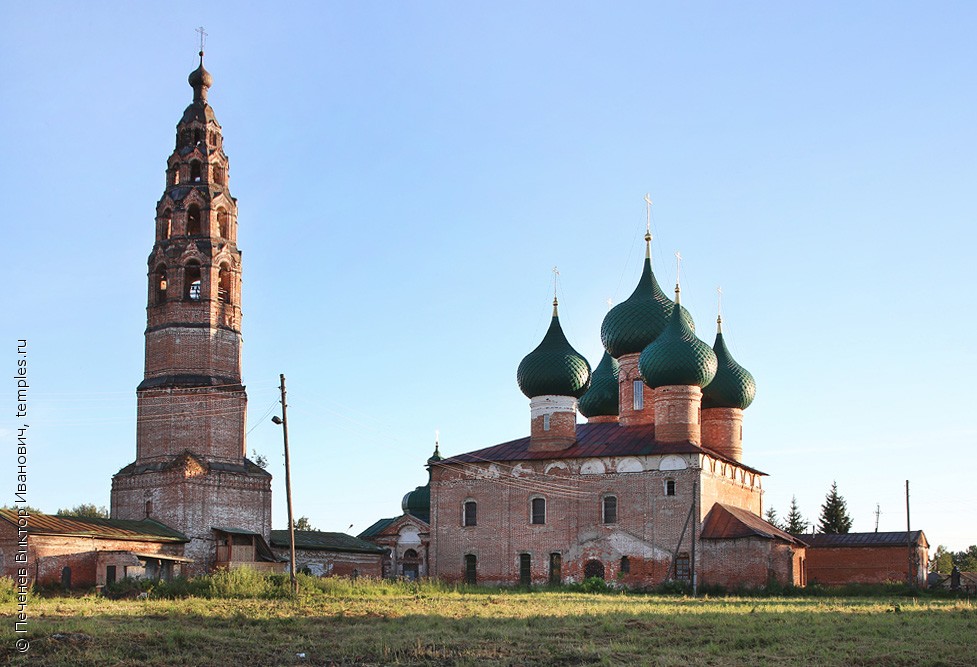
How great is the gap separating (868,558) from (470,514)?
14.2 m

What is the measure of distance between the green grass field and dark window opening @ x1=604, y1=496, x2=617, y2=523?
1073cm

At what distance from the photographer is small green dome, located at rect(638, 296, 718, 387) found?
38938 millimetres

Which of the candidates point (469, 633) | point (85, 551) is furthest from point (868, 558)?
point (85, 551)

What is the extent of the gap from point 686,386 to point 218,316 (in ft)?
48.8

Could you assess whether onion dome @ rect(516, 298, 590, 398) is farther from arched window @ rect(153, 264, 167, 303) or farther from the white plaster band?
arched window @ rect(153, 264, 167, 303)

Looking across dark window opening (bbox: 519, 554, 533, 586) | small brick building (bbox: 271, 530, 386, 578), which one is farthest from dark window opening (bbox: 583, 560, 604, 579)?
small brick building (bbox: 271, 530, 386, 578)

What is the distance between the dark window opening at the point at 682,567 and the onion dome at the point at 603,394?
30.3 feet

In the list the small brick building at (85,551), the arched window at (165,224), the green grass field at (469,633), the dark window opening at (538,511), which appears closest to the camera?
the green grass field at (469,633)

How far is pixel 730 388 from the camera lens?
42688 millimetres

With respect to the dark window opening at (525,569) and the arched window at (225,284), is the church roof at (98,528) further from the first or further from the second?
the dark window opening at (525,569)

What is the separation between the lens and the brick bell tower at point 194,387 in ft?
121

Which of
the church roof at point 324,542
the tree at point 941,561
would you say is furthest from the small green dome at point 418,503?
the tree at point 941,561

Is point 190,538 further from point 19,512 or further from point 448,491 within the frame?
point 448,491

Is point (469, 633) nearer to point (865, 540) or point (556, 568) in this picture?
point (556, 568)
